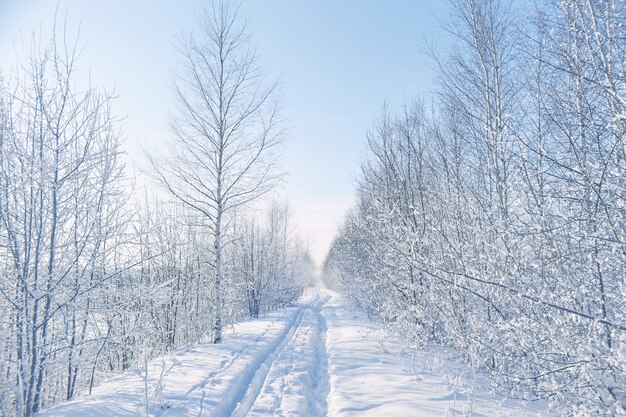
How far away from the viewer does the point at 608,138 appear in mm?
3502

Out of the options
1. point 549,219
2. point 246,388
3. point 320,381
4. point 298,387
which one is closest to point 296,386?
point 298,387

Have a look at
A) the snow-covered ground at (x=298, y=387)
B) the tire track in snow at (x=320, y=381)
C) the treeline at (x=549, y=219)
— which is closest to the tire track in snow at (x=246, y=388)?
the snow-covered ground at (x=298, y=387)

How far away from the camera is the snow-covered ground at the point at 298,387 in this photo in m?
4.82

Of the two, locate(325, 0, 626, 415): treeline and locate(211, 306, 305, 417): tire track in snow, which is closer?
locate(325, 0, 626, 415): treeline

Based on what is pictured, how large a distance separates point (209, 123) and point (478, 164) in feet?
26.5

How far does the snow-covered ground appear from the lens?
190 inches

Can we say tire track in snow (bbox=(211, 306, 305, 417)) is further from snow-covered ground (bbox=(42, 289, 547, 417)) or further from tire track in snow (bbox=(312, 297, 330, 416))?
tire track in snow (bbox=(312, 297, 330, 416))

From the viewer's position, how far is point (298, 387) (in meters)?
6.11

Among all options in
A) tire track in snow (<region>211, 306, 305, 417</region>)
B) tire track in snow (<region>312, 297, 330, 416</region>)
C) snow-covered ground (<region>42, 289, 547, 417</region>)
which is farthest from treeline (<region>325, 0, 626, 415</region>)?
tire track in snow (<region>211, 306, 305, 417</region>)

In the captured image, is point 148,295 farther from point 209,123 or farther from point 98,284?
point 209,123

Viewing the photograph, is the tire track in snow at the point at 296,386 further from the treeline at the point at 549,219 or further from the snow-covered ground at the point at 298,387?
the treeline at the point at 549,219

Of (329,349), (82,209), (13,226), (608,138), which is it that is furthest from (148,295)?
(608,138)

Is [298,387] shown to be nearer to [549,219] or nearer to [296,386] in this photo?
[296,386]

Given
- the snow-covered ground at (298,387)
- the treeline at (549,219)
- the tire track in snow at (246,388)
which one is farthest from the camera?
the tire track in snow at (246,388)
